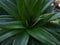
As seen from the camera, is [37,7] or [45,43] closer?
[45,43]

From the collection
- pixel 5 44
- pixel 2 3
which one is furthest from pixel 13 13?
pixel 5 44

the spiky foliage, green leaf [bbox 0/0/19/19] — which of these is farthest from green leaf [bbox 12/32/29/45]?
green leaf [bbox 0/0/19/19]

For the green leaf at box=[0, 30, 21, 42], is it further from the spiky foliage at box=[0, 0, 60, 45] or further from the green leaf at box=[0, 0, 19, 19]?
the green leaf at box=[0, 0, 19, 19]

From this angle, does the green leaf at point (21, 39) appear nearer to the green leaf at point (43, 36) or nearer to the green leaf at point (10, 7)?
the green leaf at point (43, 36)

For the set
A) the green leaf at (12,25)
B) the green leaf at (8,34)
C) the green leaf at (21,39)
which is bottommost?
the green leaf at (21,39)

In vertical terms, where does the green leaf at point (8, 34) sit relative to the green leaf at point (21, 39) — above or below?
above

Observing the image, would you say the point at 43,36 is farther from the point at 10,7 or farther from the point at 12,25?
the point at 10,7

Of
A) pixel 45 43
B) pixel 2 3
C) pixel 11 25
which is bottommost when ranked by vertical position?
pixel 45 43

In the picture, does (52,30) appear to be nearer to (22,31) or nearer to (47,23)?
(47,23)

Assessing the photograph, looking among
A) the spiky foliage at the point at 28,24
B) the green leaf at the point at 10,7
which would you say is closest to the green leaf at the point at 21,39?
the spiky foliage at the point at 28,24
